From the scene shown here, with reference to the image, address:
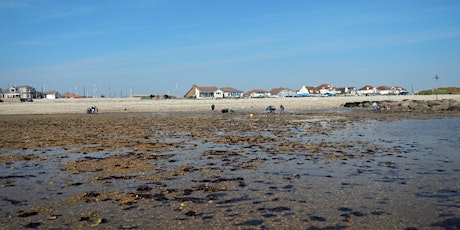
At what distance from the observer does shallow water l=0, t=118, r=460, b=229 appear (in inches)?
294

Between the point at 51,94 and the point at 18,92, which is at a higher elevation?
the point at 18,92

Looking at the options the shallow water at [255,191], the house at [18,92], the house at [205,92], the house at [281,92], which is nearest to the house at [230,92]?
the house at [205,92]

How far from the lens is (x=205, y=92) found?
14662 cm

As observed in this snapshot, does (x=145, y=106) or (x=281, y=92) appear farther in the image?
(x=281, y=92)

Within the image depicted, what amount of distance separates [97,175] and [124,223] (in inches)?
203

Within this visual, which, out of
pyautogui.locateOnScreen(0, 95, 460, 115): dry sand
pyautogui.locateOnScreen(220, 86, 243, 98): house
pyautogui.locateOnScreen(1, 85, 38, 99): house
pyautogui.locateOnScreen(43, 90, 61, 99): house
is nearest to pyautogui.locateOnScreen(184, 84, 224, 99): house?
pyautogui.locateOnScreen(220, 86, 243, 98): house

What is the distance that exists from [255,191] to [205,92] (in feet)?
452

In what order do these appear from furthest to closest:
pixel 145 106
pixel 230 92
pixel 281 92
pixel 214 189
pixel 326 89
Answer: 1. pixel 326 89
2. pixel 281 92
3. pixel 230 92
4. pixel 145 106
5. pixel 214 189

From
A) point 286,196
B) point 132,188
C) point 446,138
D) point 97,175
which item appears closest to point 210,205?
point 286,196

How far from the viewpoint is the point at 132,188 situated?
10.2 m

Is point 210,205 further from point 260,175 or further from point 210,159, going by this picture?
point 210,159

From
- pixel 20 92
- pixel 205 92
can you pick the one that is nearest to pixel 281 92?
pixel 205 92

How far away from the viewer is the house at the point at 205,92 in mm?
145625

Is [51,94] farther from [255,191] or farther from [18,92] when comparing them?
[255,191]
